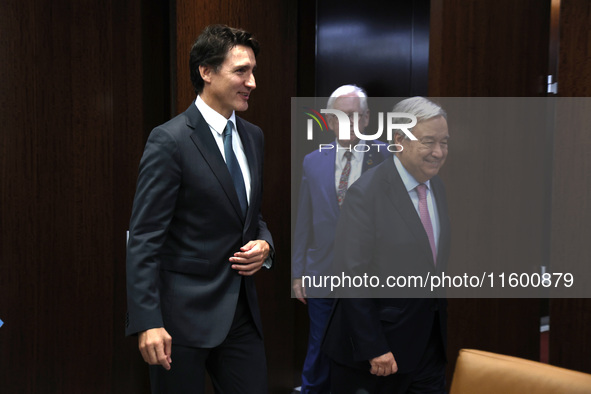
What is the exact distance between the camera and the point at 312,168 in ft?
10.5

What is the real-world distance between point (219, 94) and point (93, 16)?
4.33 ft

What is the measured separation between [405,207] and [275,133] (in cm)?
148

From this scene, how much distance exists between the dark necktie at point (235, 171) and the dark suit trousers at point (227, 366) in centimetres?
29

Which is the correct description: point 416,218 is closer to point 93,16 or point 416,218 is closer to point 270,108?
point 270,108

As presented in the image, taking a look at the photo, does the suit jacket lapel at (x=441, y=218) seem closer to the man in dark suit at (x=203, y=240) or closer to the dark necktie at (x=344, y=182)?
the man in dark suit at (x=203, y=240)

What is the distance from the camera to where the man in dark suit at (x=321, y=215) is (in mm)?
3111

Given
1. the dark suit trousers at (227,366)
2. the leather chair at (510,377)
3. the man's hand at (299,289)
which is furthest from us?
the man's hand at (299,289)

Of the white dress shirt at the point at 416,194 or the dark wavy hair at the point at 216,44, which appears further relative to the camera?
the white dress shirt at the point at 416,194

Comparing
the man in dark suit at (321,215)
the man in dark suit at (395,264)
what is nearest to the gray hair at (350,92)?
the man in dark suit at (321,215)

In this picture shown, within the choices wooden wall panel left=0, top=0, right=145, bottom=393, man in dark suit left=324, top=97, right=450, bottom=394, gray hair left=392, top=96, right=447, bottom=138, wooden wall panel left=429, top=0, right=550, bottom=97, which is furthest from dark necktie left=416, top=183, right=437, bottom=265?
wooden wall panel left=0, top=0, right=145, bottom=393

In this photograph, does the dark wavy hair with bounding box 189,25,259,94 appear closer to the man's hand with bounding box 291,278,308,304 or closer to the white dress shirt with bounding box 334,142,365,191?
the white dress shirt with bounding box 334,142,365,191

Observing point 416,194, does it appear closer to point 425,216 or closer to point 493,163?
point 425,216

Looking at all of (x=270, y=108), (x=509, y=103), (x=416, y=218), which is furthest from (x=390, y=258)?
(x=270, y=108)

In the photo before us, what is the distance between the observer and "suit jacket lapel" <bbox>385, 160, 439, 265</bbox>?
2107 mm
